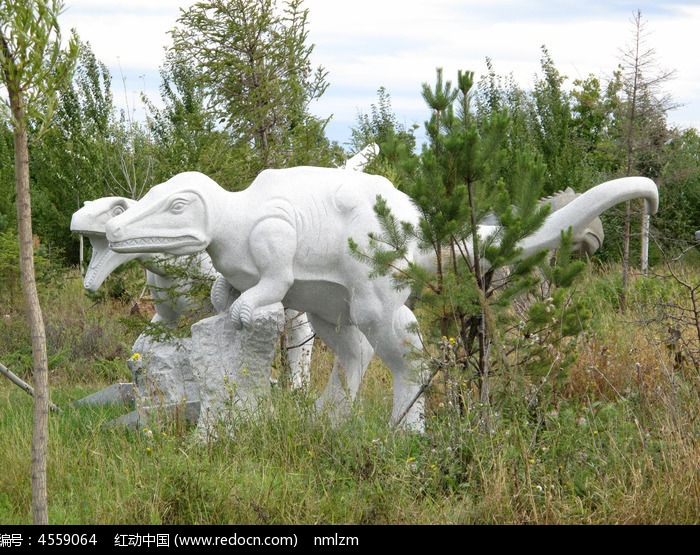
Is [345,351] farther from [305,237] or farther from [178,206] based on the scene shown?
[178,206]

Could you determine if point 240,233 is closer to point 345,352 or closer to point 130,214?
point 130,214

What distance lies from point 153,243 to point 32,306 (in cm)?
160

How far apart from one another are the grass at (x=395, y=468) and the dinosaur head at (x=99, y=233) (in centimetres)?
94

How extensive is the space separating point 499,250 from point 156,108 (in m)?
12.2

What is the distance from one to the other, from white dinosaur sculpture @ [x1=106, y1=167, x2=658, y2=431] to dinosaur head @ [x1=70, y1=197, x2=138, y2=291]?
713 millimetres

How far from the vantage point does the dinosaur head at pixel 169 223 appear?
16.2 ft

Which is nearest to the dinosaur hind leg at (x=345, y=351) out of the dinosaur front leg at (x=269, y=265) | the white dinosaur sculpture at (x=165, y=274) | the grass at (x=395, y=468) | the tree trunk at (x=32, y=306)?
the white dinosaur sculpture at (x=165, y=274)

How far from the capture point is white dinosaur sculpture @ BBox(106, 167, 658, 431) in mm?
4910

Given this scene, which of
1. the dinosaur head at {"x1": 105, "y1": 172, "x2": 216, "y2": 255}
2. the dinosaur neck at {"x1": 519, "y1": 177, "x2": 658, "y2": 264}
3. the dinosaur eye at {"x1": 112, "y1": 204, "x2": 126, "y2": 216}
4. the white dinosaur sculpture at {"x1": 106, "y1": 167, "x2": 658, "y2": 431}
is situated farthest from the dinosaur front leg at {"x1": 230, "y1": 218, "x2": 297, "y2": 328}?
the dinosaur eye at {"x1": 112, "y1": 204, "x2": 126, "y2": 216}

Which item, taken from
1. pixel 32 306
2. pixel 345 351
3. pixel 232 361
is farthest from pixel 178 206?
pixel 32 306

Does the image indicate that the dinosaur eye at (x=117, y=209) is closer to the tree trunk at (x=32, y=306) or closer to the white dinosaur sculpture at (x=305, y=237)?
the white dinosaur sculpture at (x=305, y=237)

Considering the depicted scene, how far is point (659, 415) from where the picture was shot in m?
4.76
